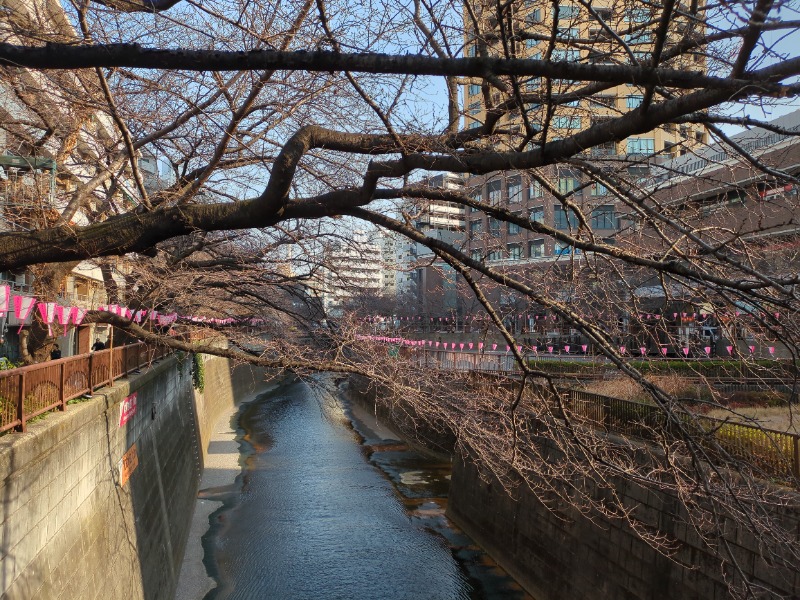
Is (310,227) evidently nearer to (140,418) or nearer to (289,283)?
(289,283)

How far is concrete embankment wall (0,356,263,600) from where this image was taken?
17.6ft

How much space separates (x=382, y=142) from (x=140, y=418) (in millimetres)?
8849

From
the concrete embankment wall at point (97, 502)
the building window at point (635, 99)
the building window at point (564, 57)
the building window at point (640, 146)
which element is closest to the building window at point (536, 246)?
the building window at point (640, 146)

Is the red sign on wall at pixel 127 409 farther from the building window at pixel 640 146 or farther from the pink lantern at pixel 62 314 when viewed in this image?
the building window at pixel 640 146

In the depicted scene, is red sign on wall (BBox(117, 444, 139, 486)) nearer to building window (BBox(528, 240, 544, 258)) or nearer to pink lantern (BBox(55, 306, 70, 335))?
pink lantern (BBox(55, 306, 70, 335))

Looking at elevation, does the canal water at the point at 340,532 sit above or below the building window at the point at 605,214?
below

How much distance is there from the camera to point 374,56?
376 cm

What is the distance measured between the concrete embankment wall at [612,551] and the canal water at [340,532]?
783 millimetres

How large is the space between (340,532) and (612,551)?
8.27 meters

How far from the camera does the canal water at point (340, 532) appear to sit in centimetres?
1333

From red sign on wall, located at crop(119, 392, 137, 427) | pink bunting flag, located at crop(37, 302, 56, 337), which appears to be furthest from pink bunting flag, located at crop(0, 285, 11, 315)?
red sign on wall, located at crop(119, 392, 137, 427)

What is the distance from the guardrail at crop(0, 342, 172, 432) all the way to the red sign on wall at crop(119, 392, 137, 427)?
17.2 inches

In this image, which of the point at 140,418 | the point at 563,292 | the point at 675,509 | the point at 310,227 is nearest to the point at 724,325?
the point at 563,292

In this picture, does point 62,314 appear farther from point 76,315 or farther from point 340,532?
Answer: point 340,532
